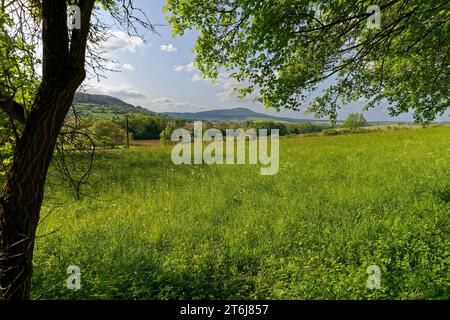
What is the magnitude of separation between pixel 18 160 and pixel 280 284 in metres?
3.69

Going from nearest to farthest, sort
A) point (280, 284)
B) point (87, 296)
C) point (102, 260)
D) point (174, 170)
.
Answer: point (87, 296) → point (280, 284) → point (102, 260) → point (174, 170)

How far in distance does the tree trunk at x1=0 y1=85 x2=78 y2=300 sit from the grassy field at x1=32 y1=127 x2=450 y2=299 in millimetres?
379

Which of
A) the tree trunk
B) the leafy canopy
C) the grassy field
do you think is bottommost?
the grassy field

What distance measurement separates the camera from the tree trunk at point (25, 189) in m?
2.33

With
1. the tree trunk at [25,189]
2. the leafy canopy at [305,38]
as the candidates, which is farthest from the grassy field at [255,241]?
the leafy canopy at [305,38]

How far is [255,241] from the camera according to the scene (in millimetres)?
5191

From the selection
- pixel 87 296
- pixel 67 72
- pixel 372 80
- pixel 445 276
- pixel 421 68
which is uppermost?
pixel 421 68

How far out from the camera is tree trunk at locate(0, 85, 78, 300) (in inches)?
91.8

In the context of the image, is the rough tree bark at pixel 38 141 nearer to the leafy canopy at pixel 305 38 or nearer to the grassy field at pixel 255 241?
the grassy field at pixel 255 241

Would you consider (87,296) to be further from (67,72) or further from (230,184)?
(230,184)

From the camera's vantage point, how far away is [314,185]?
882 centimetres

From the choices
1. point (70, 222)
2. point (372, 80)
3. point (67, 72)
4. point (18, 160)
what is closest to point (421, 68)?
point (372, 80)

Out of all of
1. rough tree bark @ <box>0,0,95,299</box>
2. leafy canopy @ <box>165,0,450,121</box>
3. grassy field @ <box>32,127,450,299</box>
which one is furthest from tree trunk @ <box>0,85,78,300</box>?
leafy canopy @ <box>165,0,450,121</box>

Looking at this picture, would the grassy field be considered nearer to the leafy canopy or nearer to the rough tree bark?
the rough tree bark
